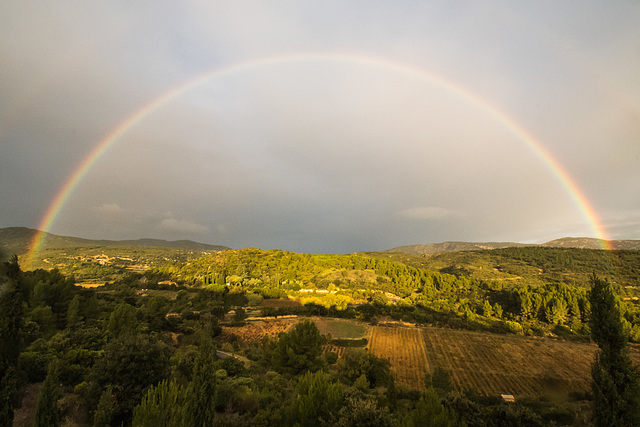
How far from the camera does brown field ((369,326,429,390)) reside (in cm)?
3212

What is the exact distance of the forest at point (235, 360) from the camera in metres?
10.8

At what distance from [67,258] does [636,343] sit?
627ft

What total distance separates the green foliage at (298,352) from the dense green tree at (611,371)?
1992 centimetres

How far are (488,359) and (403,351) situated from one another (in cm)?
1136

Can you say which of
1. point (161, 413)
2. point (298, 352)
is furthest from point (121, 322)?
point (161, 413)

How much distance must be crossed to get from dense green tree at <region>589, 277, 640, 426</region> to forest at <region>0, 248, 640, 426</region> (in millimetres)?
847

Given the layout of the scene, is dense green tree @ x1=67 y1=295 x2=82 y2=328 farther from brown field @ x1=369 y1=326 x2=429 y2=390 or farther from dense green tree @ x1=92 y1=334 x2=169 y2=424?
brown field @ x1=369 y1=326 x2=429 y2=390

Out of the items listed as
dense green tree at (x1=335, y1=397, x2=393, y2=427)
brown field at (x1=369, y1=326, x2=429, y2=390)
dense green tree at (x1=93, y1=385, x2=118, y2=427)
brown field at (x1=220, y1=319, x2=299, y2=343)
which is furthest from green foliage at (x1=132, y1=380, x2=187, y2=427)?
brown field at (x1=220, y1=319, x2=299, y2=343)

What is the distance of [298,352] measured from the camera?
2650 centimetres

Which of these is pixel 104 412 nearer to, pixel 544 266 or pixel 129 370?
pixel 129 370

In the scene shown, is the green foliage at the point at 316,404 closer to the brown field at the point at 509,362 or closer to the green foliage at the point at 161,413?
the green foliage at the point at 161,413

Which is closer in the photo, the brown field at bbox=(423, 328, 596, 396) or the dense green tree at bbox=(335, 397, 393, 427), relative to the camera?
the dense green tree at bbox=(335, 397, 393, 427)

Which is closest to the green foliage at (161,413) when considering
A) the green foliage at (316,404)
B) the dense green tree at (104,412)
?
the dense green tree at (104,412)

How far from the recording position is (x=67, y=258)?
129000mm
